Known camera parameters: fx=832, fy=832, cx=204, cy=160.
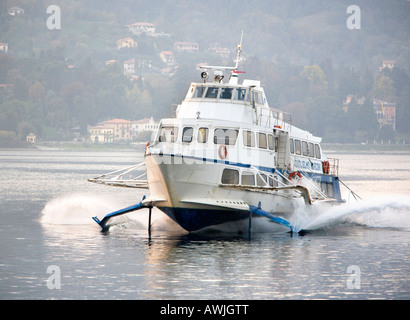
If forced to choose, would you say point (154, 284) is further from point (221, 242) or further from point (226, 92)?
point (226, 92)

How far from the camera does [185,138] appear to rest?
40.0 m

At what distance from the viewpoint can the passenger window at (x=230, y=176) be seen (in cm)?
3919

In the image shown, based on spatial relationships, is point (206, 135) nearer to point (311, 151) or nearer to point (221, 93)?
point (221, 93)

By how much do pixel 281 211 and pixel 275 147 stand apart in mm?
3359

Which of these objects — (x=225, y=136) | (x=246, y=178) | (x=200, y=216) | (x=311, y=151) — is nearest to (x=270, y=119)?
(x=225, y=136)

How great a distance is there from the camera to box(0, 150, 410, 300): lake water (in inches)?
1152

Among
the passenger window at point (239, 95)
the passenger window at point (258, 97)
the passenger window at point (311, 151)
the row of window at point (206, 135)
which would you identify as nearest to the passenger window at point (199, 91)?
the passenger window at point (239, 95)

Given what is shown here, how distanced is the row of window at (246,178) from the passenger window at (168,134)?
10.3 ft

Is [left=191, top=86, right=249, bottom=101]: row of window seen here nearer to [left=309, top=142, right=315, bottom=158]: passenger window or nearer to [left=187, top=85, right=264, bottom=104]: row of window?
[left=187, top=85, right=264, bottom=104]: row of window

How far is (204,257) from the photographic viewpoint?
35000 mm

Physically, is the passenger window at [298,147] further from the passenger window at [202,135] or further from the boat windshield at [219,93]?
the passenger window at [202,135]

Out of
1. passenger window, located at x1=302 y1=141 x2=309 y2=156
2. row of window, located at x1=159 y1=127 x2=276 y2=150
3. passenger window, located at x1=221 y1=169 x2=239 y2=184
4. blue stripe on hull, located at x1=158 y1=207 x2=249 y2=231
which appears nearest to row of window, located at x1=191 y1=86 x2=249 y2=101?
row of window, located at x1=159 y1=127 x2=276 y2=150

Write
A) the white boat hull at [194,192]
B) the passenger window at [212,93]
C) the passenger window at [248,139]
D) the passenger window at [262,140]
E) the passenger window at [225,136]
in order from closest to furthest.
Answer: the white boat hull at [194,192], the passenger window at [225,136], the passenger window at [248,139], the passenger window at [262,140], the passenger window at [212,93]

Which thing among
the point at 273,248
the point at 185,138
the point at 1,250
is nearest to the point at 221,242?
the point at 273,248
